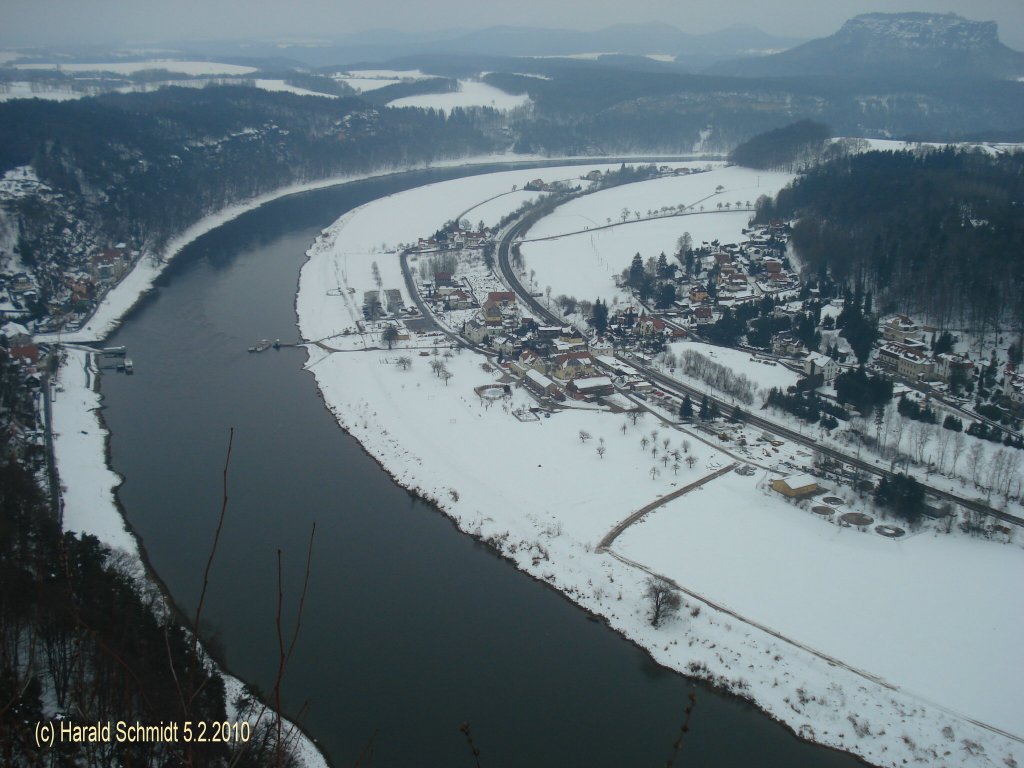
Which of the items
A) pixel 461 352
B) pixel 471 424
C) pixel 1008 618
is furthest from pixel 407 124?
pixel 1008 618

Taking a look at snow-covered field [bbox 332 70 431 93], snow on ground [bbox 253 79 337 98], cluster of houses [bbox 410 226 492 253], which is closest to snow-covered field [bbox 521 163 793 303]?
cluster of houses [bbox 410 226 492 253]

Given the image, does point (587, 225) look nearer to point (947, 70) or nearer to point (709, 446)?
point (709, 446)

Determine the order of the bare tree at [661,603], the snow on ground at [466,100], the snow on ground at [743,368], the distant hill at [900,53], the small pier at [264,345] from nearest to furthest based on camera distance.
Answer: the bare tree at [661,603]
the snow on ground at [743,368]
the small pier at [264,345]
the snow on ground at [466,100]
the distant hill at [900,53]

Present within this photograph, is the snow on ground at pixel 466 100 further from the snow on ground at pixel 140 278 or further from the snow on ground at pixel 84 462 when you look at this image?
the snow on ground at pixel 84 462

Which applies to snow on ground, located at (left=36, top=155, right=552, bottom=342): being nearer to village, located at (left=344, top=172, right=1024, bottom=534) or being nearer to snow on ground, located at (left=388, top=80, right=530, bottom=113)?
→ village, located at (left=344, top=172, right=1024, bottom=534)

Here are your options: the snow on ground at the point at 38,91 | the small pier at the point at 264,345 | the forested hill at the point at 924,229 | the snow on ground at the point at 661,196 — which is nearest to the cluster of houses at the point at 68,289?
the small pier at the point at 264,345
